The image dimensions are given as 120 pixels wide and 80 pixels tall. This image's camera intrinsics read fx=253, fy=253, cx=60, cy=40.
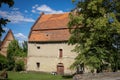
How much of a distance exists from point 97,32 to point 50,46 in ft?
63.9

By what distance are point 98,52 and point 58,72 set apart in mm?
17510

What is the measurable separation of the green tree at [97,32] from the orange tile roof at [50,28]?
44.1ft

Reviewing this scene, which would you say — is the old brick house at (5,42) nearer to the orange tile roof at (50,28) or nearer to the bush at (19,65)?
the bush at (19,65)

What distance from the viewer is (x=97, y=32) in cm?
3291

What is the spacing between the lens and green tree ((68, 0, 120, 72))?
107 ft

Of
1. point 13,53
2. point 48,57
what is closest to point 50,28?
point 48,57

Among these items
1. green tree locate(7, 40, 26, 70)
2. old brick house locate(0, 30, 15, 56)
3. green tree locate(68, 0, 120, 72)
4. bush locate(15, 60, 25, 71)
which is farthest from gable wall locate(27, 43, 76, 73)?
old brick house locate(0, 30, 15, 56)

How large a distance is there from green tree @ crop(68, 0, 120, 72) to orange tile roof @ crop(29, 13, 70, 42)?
13437mm

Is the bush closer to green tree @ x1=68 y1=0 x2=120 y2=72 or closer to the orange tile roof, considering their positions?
the orange tile roof

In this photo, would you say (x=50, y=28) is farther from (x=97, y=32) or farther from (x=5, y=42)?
(x=5, y=42)

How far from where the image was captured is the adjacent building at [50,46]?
160ft

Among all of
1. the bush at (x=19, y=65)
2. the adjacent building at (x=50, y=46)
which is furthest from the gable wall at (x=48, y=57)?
the bush at (x=19, y=65)

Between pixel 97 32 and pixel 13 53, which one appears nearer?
pixel 97 32

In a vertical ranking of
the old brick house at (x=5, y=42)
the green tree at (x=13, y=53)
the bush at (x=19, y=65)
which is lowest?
the bush at (x=19, y=65)
